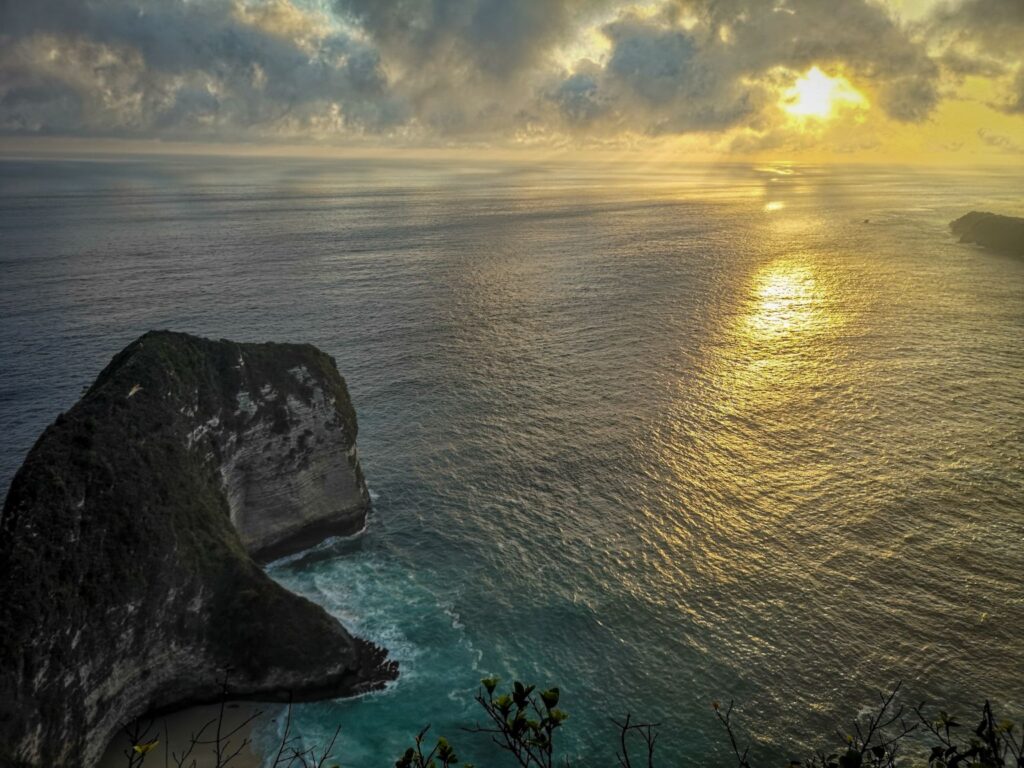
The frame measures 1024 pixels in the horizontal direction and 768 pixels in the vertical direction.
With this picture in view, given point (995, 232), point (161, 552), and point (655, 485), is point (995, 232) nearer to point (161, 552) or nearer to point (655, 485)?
point (655, 485)

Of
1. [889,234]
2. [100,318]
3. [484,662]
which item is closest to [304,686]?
[484,662]

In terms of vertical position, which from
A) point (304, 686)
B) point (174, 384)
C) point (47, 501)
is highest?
point (174, 384)

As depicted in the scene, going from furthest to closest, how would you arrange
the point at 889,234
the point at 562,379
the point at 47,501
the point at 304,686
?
the point at 889,234
the point at 562,379
the point at 304,686
the point at 47,501

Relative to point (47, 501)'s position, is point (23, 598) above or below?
below

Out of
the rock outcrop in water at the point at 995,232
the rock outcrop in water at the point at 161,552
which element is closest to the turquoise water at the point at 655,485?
A: the rock outcrop in water at the point at 161,552

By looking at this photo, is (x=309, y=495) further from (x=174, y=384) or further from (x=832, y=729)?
(x=832, y=729)
